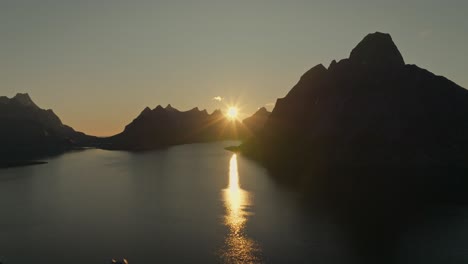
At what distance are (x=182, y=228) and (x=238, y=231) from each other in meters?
12.9

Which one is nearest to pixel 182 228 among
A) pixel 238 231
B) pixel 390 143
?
pixel 238 231

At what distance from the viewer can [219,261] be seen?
57.6 m

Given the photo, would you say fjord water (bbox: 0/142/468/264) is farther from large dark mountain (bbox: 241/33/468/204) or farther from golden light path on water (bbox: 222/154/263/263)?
large dark mountain (bbox: 241/33/468/204)

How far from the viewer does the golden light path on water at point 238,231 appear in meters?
59.4

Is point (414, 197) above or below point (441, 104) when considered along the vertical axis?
below

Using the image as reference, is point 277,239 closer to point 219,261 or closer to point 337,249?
point 337,249

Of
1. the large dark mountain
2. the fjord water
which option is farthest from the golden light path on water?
the large dark mountain

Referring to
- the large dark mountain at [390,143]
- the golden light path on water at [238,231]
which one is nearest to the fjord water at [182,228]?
the golden light path on water at [238,231]

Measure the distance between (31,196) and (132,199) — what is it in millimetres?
37203

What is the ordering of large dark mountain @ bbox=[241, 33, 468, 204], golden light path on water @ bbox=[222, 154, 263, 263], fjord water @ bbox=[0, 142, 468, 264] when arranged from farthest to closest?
large dark mountain @ bbox=[241, 33, 468, 204] < fjord water @ bbox=[0, 142, 468, 264] < golden light path on water @ bbox=[222, 154, 263, 263]

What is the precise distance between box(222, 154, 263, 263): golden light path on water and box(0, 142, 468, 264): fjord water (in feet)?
0.63

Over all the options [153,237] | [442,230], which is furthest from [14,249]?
[442,230]

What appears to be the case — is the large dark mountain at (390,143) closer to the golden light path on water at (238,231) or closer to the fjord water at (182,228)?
the golden light path on water at (238,231)

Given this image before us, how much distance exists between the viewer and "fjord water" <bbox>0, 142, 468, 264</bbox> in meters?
61.2
